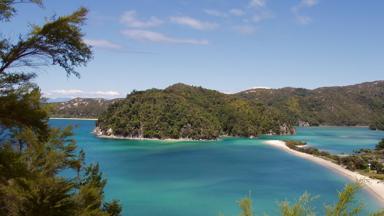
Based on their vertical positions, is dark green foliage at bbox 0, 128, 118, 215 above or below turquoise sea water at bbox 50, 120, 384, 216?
above

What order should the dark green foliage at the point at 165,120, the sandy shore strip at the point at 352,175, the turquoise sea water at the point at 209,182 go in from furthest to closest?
the dark green foliage at the point at 165,120 → the sandy shore strip at the point at 352,175 → the turquoise sea water at the point at 209,182

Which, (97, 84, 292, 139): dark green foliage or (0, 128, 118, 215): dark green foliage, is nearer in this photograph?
(0, 128, 118, 215): dark green foliage

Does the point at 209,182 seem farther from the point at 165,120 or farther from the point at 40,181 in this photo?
the point at 165,120

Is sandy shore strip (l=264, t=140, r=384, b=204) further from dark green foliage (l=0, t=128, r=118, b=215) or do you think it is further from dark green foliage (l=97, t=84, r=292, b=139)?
dark green foliage (l=97, t=84, r=292, b=139)

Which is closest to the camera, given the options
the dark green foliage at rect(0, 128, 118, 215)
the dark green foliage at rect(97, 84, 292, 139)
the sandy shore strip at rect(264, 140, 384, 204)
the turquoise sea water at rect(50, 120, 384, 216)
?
the dark green foliage at rect(0, 128, 118, 215)

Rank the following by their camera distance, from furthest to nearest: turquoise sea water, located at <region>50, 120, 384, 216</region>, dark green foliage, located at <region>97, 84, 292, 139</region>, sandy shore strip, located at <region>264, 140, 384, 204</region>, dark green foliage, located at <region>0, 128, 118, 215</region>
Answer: dark green foliage, located at <region>97, 84, 292, 139</region>
sandy shore strip, located at <region>264, 140, 384, 204</region>
turquoise sea water, located at <region>50, 120, 384, 216</region>
dark green foliage, located at <region>0, 128, 118, 215</region>

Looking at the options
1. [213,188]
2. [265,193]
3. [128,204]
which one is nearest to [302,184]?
[265,193]

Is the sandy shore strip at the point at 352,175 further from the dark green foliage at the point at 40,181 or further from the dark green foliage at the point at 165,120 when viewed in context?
the dark green foliage at the point at 165,120

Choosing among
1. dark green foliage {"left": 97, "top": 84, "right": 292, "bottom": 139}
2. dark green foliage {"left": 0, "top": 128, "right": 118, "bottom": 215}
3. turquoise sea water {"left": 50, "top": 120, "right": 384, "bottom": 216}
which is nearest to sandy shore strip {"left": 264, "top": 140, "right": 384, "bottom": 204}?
turquoise sea water {"left": 50, "top": 120, "right": 384, "bottom": 216}

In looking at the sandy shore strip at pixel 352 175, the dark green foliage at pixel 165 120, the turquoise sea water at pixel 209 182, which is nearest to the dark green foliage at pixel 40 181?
the turquoise sea water at pixel 209 182

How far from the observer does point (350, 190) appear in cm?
962

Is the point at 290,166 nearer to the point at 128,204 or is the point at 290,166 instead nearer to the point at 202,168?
the point at 202,168

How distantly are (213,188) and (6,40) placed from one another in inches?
2194

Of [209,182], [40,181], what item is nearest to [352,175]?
[209,182]
